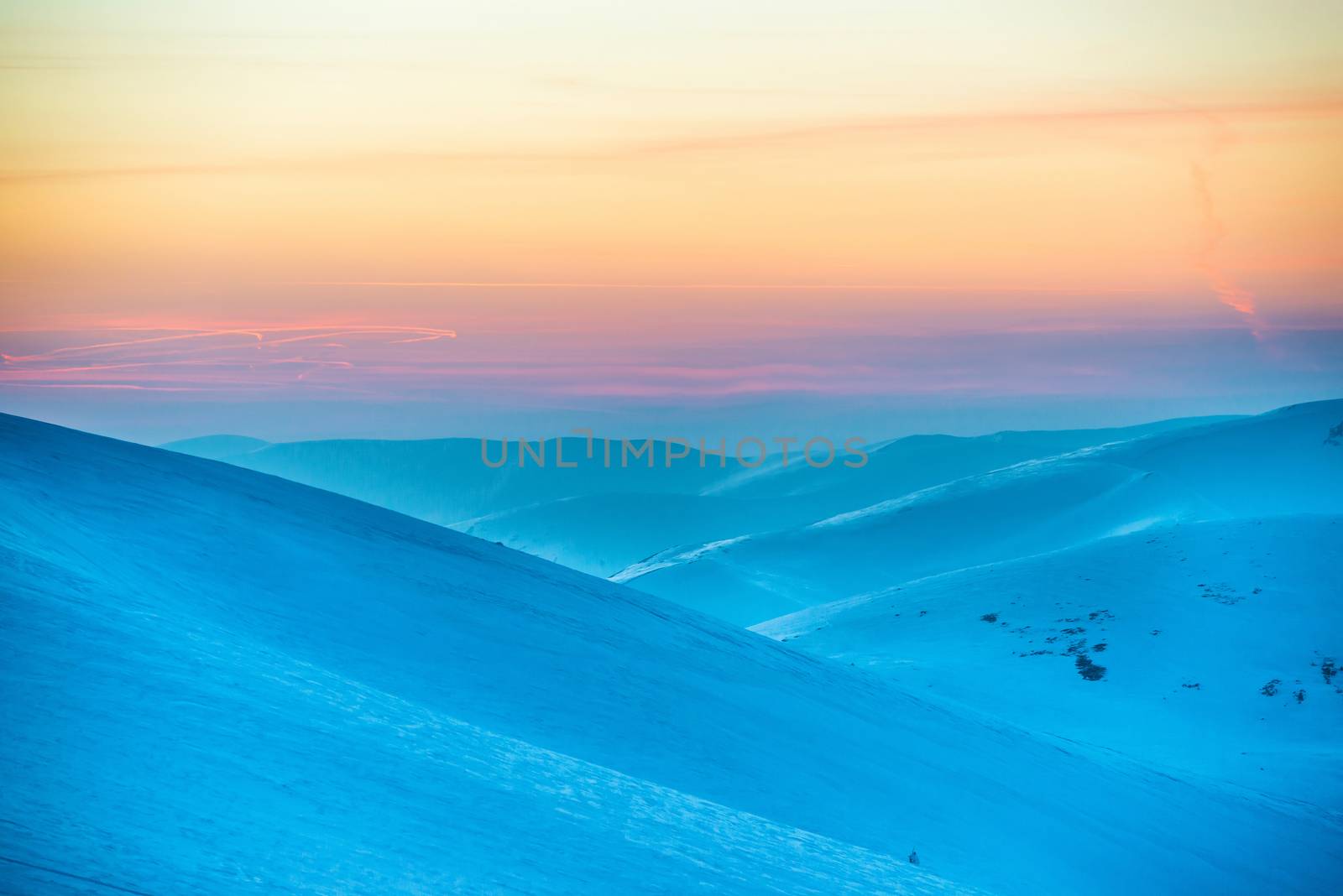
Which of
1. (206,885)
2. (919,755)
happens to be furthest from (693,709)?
(206,885)

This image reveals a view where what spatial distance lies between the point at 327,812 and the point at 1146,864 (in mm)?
10363

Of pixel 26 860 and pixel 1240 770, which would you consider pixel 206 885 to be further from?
pixel 1240 770

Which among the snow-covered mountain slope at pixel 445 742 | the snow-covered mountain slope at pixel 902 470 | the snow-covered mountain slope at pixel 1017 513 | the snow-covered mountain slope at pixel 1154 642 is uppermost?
the snow-covered mountain slope at pixel 902 470

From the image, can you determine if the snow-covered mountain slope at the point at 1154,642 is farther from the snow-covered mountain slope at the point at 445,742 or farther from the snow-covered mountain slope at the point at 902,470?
the snow-covered mountain slope at the point at 902,470

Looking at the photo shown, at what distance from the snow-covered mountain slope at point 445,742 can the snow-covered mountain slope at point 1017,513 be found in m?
46.6

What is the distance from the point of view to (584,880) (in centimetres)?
689

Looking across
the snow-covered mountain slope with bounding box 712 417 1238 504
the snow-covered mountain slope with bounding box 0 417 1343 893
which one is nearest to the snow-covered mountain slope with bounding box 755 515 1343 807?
the snow-covered mountain slope with bounding box 0 417 1343 893

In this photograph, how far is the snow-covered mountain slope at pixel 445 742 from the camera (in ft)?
20.2

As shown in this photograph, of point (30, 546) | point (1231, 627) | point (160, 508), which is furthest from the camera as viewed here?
point (1231, 627)

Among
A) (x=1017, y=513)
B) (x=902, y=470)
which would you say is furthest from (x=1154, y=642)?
(x=902, y=470)

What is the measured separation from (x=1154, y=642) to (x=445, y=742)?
28089mm

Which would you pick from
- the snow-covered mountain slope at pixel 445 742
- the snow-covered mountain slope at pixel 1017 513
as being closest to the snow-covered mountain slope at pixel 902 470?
the snow-covered mountain slope at pixel 1017 513

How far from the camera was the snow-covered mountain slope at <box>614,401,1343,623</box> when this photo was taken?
66.5 meters

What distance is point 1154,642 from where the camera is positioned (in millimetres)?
32844
